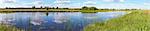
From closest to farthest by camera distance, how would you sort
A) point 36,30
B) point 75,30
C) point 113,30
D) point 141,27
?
1. point 141,27
2. point 113,30
3. point 75,30
4. point 36,30

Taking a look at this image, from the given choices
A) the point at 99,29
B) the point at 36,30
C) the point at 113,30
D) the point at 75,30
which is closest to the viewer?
the point at 113,30

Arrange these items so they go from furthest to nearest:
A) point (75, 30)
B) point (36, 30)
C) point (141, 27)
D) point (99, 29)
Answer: point (36, 30) < point (75, 30) < point (99, 29) < point (141, 27)

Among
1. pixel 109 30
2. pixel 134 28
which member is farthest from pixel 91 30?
pixel 134 28

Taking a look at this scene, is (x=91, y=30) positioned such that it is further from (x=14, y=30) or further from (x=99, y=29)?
(x=14, y=30)

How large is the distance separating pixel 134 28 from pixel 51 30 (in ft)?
42.4

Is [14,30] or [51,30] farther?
[51,30]

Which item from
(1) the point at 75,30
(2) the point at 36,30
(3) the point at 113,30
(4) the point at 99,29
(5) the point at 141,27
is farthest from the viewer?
(2) the point at 36,30

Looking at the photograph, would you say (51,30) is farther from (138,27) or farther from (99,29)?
(138,27)

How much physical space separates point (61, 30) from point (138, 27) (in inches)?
429

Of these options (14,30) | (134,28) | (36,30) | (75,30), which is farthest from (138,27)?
(36,30)

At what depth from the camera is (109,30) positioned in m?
21.1

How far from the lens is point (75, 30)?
94.7 feet

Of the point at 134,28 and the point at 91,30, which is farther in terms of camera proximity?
the point at 91,30

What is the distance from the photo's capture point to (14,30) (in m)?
21.2
